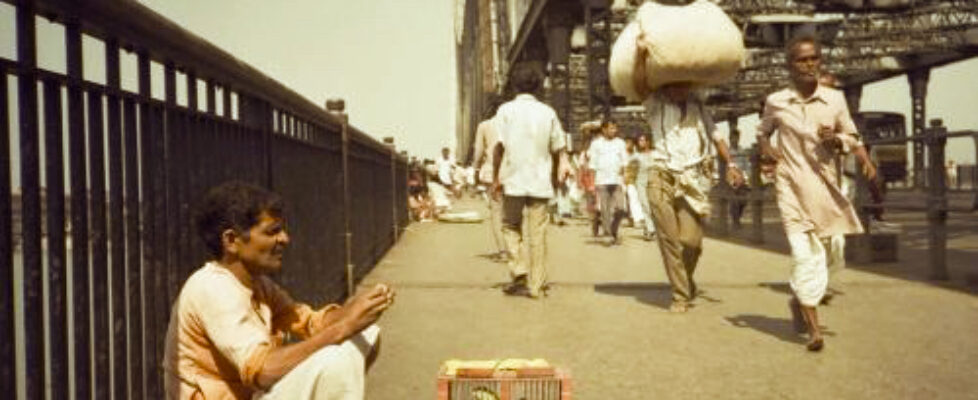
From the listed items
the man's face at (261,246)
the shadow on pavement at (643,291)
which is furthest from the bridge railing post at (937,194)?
the man's face at (261,246)

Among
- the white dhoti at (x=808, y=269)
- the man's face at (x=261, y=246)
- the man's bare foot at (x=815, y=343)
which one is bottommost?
the man's bare foot at (x=815, y=343)

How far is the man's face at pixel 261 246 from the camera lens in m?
2.58

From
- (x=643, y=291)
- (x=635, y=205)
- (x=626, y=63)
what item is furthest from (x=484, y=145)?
(x=635, y=205)

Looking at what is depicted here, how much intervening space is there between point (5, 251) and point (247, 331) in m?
0.62

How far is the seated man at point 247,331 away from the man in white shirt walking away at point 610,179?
1157 cm

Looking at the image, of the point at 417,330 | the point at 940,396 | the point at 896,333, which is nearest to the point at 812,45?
the point at 896,333

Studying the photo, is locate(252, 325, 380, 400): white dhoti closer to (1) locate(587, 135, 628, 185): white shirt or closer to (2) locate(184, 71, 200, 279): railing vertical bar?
(2) locate(184, 71, 200, 279): railing vertical bar

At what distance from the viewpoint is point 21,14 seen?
204cm

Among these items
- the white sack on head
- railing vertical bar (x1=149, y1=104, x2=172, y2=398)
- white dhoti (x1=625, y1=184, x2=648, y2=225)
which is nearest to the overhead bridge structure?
white dhoti (x1=625, y1=184, x2=648, y2=225)

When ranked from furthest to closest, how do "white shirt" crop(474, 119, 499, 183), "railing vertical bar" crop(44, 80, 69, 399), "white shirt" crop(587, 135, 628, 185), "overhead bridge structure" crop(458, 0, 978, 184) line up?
1. "overhead bridge structure" crop(458, 0, 978, 184)
2. "white shirt" crop(587, 135, 628, 185)
3. "white shirt" crop(474, 119, 499, 183)
4. "railing vertical bar" crop(44, 80, 69, 399)

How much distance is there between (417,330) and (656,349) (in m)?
1.56

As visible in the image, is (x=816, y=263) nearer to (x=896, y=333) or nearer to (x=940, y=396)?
(x=896, y=333)

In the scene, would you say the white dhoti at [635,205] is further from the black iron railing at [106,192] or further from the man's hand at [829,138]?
the black iron railing at [106,192]

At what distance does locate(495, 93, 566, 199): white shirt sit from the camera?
7805 millimetres
